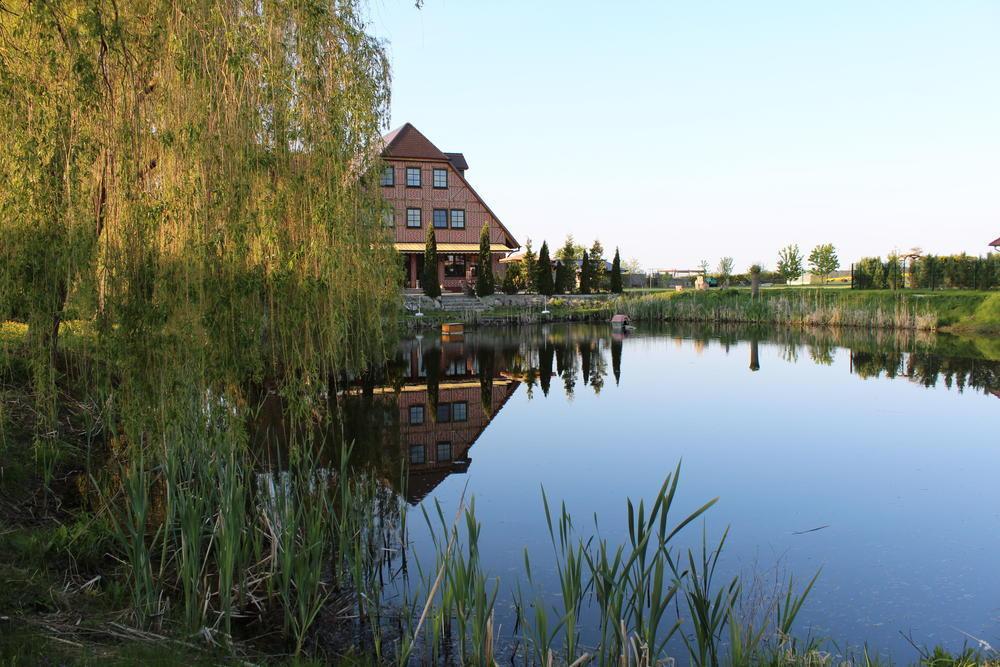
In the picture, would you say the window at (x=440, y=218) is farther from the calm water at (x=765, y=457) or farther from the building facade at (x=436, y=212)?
the calm water at (x=765, y=457)

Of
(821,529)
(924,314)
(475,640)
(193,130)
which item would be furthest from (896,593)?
(924,314)

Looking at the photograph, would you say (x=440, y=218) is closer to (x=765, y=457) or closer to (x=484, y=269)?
(x=484, y=269)

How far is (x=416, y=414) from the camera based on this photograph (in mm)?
15836

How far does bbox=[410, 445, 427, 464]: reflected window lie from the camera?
1181 centimetres

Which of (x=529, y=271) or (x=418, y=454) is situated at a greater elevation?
(x=529, y=271)

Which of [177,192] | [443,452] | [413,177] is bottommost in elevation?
[443,452]

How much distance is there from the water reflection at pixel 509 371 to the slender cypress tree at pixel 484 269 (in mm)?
5572

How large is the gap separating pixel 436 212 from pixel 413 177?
259cm

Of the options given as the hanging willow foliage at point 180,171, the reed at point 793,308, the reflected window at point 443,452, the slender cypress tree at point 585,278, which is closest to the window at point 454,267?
the slender cypress tree at point 585,278

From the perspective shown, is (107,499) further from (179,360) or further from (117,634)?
(117,634)

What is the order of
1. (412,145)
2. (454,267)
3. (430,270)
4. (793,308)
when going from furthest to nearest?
(454,267)
(412,145)
(430,270)
(793,308)

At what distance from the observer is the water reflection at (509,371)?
42.5 ft

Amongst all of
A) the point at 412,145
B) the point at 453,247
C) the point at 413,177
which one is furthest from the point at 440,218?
A: the point at 412,145

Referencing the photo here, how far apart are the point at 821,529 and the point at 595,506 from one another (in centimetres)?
290
